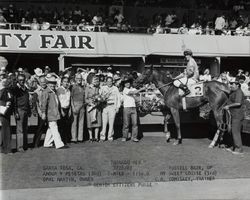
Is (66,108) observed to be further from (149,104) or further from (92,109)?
(149,104)

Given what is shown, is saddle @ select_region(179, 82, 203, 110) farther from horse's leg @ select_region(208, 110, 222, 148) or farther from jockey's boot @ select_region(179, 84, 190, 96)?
horse's leg @ select_region(208, 110, 222, 148)

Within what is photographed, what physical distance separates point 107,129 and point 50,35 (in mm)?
9941

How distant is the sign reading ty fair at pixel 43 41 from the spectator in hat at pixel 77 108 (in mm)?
Result: 10014

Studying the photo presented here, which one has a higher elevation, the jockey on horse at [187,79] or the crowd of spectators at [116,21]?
the crowd of spectators at [116,21]

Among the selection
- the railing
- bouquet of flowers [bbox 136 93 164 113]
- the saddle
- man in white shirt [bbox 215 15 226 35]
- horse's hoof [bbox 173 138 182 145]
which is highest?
man in white shirt [bbox 215 15 226 35]

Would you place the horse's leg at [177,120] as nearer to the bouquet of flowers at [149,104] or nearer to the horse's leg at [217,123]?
the bouquet of flowers at [149,104]

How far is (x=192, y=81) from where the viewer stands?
12289mm

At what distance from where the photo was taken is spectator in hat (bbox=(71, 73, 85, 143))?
11823 mm

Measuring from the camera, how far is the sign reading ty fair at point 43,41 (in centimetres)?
2094

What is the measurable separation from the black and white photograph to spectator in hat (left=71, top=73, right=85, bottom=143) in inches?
1.1

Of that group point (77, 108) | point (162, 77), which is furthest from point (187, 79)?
point (77, 108)

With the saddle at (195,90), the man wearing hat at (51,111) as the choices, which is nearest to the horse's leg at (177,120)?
the saddle at (195,90)

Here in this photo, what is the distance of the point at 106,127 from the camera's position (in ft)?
40.9

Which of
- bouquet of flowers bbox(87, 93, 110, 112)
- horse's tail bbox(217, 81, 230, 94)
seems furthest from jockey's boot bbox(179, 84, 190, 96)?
bouquet of flowers bbox(87, 93, 110, 112)
